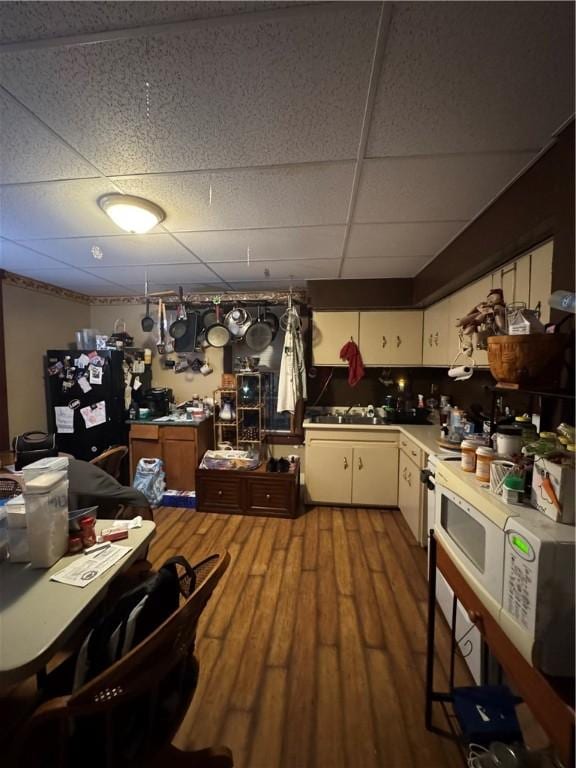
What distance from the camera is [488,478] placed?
1.08 metres

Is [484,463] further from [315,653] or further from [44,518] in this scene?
[44,518]

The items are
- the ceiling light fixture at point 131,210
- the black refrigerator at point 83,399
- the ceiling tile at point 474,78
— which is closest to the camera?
the ceiling tile at point 474,78

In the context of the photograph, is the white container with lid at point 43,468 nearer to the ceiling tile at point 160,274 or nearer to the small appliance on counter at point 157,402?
the ceiling tile at point 160,274

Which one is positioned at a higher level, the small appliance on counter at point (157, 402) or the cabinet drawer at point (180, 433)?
the small appliance on counter at point (157, 402)

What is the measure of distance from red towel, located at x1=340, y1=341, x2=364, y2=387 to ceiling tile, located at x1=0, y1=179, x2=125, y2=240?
2.25 metres

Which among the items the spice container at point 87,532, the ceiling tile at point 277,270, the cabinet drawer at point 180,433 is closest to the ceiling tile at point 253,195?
the ceiling tile at point 277,270

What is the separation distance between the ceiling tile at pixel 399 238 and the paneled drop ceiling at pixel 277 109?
1.2 inches

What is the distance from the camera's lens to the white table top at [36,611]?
711 millimetres

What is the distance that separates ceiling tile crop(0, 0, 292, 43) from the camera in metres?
0.72

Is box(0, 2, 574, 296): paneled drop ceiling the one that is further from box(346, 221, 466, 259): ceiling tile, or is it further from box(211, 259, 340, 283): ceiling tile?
box(211, 259, 340, 283): ceiling tile

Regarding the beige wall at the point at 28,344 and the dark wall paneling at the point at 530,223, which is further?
the beige wall at the point at 28,344

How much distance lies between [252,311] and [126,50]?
2.60 meters

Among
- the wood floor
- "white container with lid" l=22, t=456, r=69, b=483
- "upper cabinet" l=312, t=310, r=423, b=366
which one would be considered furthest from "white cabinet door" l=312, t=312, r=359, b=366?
"white container with lid" l=22, t=456, r=69, b=483

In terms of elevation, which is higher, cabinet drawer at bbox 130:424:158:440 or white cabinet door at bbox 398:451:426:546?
cabinet drawer at bbox 130:424:158:440
